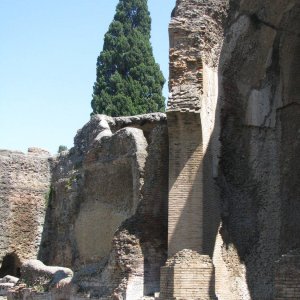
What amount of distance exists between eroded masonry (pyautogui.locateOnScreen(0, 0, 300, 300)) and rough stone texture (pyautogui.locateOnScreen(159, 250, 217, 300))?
1 cm

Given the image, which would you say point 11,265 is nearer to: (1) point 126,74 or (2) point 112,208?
(2) point 112,208

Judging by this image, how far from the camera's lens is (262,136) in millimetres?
11773

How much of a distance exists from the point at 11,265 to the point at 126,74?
32.0 ft

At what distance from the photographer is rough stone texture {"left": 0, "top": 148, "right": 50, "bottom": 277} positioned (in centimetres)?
1745

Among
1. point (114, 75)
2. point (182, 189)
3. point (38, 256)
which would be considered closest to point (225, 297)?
point (182, 189)

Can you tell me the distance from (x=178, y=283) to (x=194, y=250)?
58cm

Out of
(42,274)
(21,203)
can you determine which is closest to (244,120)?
(42,274)

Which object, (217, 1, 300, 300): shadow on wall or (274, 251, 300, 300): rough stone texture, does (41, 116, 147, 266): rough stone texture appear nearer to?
(217, 1, 300, 300): shadow on wall

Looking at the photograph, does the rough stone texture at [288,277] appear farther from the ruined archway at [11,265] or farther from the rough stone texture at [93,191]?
the ruined archway at [11,265]

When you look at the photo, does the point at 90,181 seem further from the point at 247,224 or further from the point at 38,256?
the point at 247,224

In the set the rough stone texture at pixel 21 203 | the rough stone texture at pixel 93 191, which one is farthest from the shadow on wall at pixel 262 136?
the rough stone texture at pixel 21 203

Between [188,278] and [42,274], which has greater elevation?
[42,274]

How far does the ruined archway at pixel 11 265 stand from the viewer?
17750 millimetres

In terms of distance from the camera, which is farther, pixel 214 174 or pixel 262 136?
pixel 262 136
